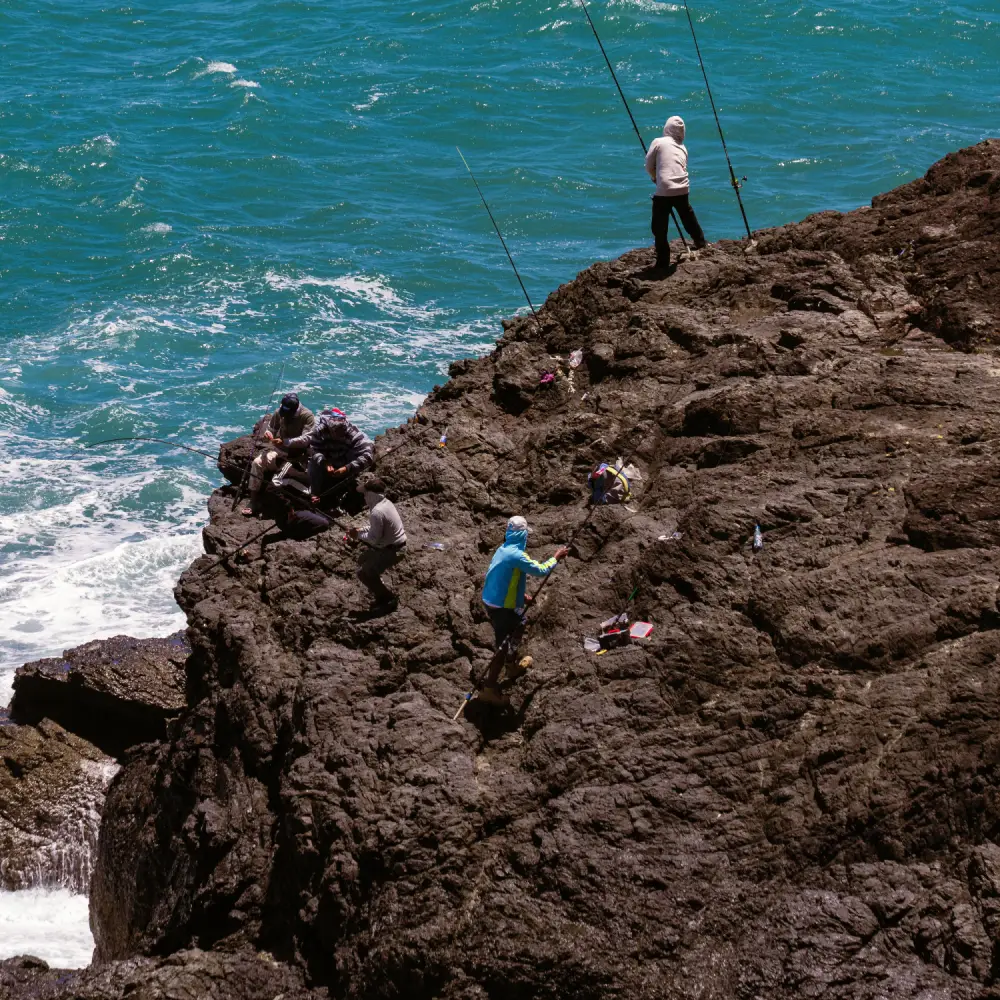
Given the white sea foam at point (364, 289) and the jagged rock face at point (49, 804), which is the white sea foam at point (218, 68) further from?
the jagged rock face at point (49, 804)

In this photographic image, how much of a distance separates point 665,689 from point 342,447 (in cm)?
495

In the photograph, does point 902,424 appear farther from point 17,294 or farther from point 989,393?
point 17,294

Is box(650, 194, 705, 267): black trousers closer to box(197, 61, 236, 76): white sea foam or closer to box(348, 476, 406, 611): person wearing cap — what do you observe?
box(348, 476, 406, 611): person wearing cap

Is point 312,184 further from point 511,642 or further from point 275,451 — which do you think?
point 511,642

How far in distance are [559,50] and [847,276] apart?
1273 inches

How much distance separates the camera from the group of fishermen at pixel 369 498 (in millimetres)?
9023

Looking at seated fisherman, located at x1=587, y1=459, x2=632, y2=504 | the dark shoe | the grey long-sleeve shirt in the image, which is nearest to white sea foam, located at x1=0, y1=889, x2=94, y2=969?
the grey long-sleeve shirt

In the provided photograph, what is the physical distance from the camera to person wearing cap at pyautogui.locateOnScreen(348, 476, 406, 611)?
9.95m

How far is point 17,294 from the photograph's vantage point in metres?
27.3

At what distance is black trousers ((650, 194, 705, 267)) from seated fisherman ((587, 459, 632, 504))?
133 inches

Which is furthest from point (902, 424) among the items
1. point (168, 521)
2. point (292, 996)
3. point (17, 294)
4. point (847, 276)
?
point (17, 294)

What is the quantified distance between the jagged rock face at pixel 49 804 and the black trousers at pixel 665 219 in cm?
821

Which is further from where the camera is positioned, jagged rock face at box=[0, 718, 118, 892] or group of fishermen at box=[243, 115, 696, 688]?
jagged rock face at box=[0, 718, 118, 892]

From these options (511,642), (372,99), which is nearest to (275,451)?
(511,642)
